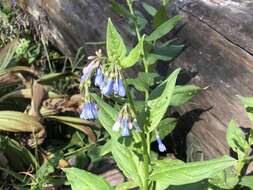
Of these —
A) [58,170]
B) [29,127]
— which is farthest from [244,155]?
[29,127]

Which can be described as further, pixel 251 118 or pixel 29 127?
pixel 29 127

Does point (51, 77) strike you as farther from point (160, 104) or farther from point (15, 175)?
point (160, 104)

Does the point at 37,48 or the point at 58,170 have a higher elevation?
the point at 37,48

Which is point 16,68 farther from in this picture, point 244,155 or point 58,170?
point 244,155

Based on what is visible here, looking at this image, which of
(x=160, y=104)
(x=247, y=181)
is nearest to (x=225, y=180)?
(x=247, y=181)

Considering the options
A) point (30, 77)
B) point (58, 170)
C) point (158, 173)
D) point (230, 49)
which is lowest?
point (58, 170)

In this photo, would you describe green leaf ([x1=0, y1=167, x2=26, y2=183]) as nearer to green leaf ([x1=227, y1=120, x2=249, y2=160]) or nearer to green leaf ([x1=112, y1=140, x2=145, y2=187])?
green leaf ([x1=112, y1=140, x2=145, y2=187])

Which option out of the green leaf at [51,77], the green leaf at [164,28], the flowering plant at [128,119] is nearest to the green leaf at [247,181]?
the flowering plant at [128,119]
